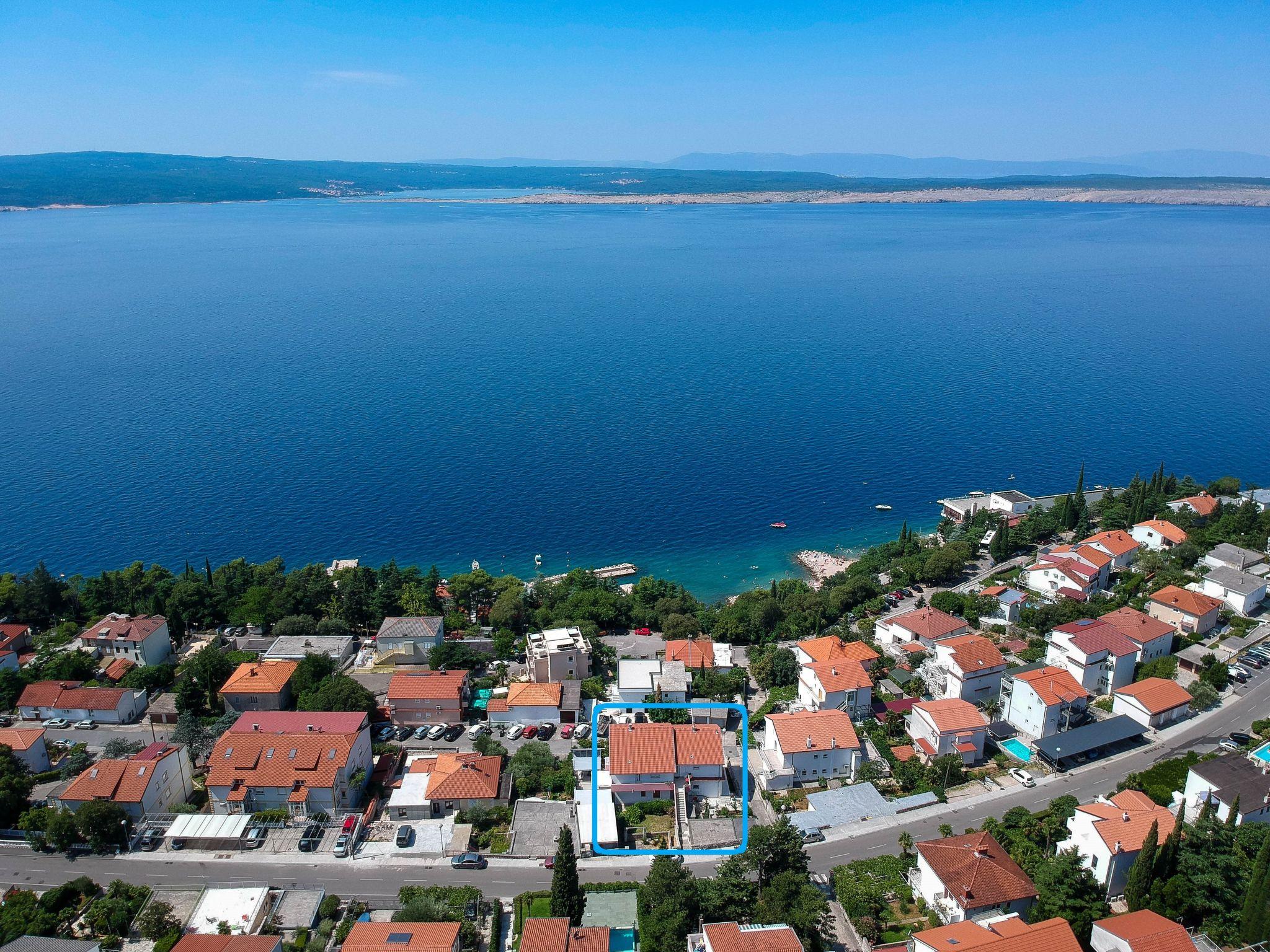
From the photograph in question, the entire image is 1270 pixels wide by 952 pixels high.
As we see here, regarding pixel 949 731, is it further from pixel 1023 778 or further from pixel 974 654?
pixel 974 654

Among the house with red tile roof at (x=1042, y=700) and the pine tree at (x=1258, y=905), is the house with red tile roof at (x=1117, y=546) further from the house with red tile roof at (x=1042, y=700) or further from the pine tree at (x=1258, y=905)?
the pine tree at (x=1258, y=905)

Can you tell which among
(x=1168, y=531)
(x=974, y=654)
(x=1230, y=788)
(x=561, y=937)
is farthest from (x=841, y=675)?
(x=1168, y=531)

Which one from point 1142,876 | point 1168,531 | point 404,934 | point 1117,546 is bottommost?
point 1117,546

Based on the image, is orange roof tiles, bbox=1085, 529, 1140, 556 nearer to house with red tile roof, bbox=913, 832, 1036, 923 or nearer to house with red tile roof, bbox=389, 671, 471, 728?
house with red tile roof, bbox=913, 832, 1036, 923

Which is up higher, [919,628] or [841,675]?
[841,675]

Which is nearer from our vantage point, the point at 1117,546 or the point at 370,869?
the point at 370,869

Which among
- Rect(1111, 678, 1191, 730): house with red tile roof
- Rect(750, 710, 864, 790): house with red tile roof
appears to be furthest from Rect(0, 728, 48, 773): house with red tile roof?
Rect(1111, 678, 1191, 730): house with red tile roof

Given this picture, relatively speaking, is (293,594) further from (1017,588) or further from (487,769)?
(1017,588)
